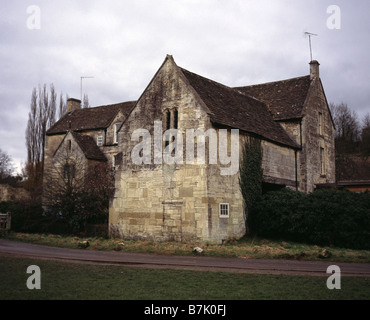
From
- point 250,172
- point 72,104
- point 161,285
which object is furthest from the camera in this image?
point 72,104

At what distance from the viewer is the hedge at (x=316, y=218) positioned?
18.5 meters

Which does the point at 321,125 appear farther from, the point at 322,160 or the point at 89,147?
the point at 89,147

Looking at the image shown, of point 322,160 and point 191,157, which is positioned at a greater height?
point 322,160

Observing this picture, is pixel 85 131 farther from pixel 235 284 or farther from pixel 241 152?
pixel 235 284

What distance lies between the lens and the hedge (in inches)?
728

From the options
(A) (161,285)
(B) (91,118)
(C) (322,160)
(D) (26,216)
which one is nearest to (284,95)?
(C) (322,160)

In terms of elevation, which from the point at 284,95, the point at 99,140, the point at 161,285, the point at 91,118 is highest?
the point at 91,118

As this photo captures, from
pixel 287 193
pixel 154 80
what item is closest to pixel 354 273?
pixel 287 193

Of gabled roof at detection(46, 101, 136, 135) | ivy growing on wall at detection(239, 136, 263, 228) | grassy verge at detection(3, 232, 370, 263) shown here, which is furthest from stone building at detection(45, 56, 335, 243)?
gabled roof at detection(46, 101, 136, 135)

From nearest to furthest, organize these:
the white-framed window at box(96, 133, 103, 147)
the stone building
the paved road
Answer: the paved road, the stone building, the white-framed window at box(96, 133, 103, 147)

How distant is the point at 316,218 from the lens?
19531 mm

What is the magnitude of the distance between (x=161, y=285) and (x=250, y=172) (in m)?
13.3

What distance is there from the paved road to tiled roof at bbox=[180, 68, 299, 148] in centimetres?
775

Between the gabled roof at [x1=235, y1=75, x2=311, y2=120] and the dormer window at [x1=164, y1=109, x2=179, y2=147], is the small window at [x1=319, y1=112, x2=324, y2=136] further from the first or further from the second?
the dormer window at [x1=164, y1=109, x2=179, y2=147]
